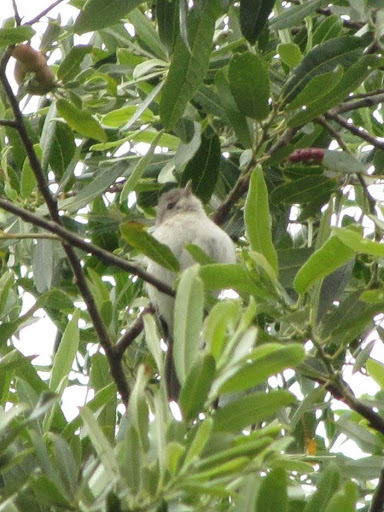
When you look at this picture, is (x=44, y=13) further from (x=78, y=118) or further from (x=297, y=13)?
(x=297, y=13)

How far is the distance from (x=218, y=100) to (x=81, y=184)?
843 mm

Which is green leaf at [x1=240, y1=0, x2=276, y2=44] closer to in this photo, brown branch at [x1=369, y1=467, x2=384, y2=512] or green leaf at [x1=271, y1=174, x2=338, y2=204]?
green leaf at [x1=271, y1=174, x2=338, y2=204]

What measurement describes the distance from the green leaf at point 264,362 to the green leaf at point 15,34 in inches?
41.9

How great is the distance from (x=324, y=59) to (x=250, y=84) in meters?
0.24

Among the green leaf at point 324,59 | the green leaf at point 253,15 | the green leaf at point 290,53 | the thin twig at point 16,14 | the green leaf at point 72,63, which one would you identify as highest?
the thin twig at point 16,14

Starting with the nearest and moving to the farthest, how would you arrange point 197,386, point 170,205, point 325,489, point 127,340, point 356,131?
point 197,386 < point 325,489 < point 127,340 < point 356,131 < point 170,205

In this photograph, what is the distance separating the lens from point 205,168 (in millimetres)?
3168

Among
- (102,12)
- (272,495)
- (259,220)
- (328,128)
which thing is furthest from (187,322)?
(328,128)

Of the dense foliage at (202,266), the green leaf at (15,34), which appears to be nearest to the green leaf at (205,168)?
the dense foliage at (202,266)

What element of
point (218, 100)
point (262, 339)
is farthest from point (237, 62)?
point (262, 339)

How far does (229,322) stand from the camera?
1.40 metres

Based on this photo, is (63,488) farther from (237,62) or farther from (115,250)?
(115,250)

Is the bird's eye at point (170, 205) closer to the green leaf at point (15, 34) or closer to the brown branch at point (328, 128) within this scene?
the brown branch at point (328, 128)

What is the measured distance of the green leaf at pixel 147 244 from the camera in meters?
2.17
